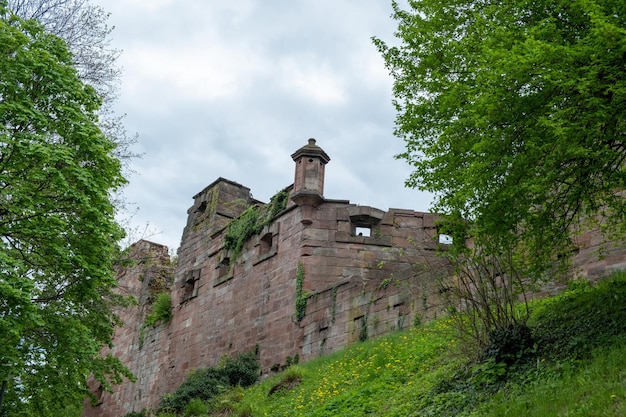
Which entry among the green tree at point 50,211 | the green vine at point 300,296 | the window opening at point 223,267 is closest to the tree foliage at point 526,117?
the green tree at point 50,211

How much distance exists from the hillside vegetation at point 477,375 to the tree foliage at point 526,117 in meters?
1.03

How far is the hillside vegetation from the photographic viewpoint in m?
7.53

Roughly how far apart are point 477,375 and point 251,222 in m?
12.7

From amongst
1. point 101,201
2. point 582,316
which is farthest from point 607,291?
point 101,201

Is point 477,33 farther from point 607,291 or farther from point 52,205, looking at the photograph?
point 52,205

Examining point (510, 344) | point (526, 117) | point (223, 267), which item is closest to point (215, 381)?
point (223, 267)

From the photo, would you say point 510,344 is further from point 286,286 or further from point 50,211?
point 286,286

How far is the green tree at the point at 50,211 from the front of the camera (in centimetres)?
1143

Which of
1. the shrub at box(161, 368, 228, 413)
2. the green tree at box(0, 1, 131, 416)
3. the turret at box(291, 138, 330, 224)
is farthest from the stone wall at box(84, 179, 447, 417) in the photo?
the green tree at box(0, 1, 131, 416)

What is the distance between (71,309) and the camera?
43.6 ft

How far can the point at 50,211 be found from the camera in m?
12.0

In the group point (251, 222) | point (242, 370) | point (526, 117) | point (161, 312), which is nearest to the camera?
point (526, 117)

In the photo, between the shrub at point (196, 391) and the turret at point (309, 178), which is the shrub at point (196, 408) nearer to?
the shrub at point (196, 391)

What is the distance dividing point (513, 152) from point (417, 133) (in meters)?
2.17
